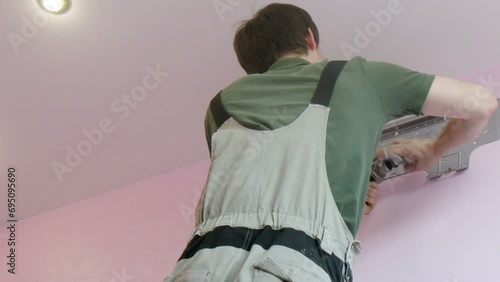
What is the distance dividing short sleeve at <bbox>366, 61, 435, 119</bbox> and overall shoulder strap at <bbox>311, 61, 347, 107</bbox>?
2.1 inches

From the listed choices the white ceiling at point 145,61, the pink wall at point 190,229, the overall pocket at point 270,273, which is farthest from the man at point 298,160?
the white ceiling at point 145,61

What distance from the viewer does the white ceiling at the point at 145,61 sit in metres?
1.36

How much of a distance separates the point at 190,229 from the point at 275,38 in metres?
0.91

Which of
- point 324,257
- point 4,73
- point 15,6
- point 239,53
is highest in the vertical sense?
point 15,6

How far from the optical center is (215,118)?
3.22 feet

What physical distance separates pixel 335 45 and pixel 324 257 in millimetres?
810

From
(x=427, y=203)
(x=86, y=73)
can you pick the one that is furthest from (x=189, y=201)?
(x=427, y=203)

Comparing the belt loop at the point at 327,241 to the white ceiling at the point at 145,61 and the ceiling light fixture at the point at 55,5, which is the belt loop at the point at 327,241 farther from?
the ceiling light fixture at the point at 55,5

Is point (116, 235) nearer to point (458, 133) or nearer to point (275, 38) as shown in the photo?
point (275, 38)

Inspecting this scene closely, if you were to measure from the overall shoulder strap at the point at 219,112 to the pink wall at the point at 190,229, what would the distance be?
532 millimetres

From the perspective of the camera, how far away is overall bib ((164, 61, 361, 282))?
738mm

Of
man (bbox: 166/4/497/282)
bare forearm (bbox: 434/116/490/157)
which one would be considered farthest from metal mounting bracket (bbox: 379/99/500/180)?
man (bbox: 166/4/497/282)

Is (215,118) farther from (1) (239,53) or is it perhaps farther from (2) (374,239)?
(2) (374,239)

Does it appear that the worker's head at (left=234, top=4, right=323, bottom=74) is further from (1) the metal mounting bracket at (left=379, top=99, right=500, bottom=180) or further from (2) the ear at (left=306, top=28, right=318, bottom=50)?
(1) the metal mounting bracket at (left=379, top=99, right=500, bottom=180)
